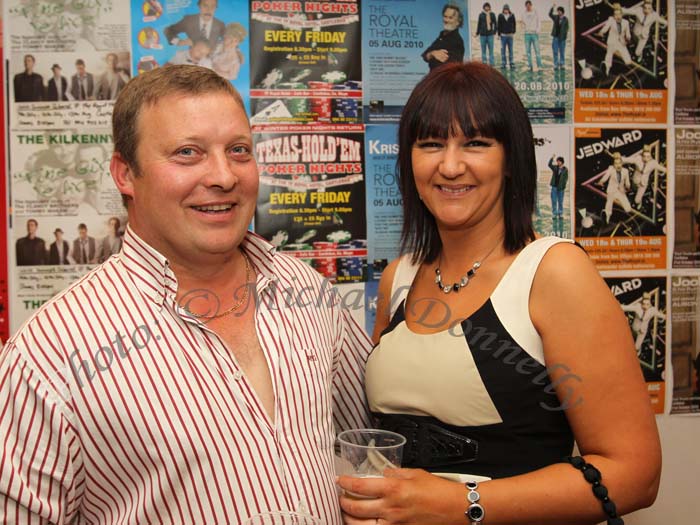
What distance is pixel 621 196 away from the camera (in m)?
2.46

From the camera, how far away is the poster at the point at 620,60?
2.40 meters

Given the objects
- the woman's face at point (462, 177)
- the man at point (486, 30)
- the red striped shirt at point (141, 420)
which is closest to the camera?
the red striped shirt at point (141, 420)

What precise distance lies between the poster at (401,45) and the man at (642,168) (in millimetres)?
780

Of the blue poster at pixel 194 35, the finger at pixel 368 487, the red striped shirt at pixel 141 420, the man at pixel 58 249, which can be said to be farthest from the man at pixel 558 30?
the man at pixel 58 249

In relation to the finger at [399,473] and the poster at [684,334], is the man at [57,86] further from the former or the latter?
the poster at [684,334]

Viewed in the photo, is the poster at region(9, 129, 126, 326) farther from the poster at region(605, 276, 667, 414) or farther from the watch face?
the poster at region(605, 276, 667, 414)

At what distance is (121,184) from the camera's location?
146 cm

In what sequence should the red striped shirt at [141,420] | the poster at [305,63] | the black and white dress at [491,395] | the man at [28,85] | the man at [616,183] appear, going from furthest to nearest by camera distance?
1. the man at [616,183]
2. the poster at [305,63]
3. the man at [28,85]
4. the black and white dress at [491,395]
5. the red striped shirt at [141,420]

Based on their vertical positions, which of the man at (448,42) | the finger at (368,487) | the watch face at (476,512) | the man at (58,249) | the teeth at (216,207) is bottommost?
the watch face at (476,512)

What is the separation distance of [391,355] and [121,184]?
0.76 meters

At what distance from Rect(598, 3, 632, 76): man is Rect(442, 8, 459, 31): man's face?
1.83 feet

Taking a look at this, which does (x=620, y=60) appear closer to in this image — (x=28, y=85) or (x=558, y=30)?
(x=558, y=30)

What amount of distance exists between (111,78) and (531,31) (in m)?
1.51

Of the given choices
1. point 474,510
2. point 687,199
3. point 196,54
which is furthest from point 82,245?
point 687,199
